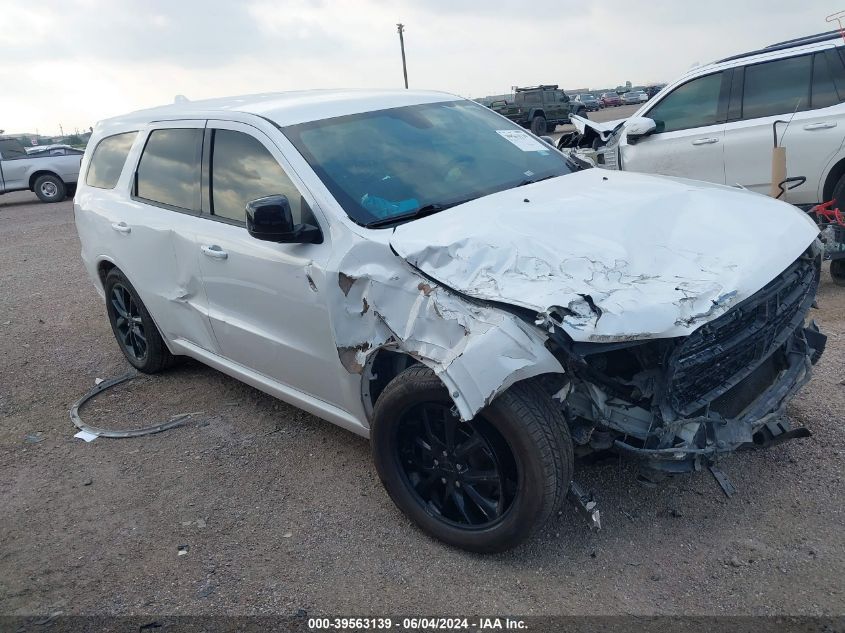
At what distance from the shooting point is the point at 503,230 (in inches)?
119

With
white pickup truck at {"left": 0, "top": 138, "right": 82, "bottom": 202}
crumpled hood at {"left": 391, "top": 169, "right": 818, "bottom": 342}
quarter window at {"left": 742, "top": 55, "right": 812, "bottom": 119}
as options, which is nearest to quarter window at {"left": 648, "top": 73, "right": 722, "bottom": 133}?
quarter window at {"left": 742, "top": 55, "right": 812, "bottom": 119}

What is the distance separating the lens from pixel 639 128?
22.9 ft

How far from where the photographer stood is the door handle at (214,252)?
3807 mm

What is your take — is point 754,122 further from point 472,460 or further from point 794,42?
point 472,460

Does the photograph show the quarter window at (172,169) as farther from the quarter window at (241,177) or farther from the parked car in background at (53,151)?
the parked car in background at (53,151)

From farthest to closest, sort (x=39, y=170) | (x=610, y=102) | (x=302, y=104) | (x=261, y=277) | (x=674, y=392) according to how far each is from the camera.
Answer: (x=610, y=102)
(x=39, y=170)
(x=302, y=104)
(x=261, y=277)
(x=674, y=392)

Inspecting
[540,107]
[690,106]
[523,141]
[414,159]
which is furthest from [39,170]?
[540,107]

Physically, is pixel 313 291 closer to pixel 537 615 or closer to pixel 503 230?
pixel 503 230

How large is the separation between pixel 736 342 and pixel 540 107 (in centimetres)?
2907

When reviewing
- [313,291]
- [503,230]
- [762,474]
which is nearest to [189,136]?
[313,291]

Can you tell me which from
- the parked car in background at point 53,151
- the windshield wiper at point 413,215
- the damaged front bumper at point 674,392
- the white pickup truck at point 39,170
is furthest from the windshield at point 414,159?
the parked car in background at point 53,151

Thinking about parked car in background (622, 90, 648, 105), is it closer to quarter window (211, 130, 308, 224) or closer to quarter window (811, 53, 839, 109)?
quarter window (811, 53, 839, 109)

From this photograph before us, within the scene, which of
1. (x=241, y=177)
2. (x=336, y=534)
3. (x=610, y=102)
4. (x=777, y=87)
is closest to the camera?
(x=336, y=534)

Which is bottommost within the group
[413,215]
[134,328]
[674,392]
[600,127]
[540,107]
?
[540,107]
